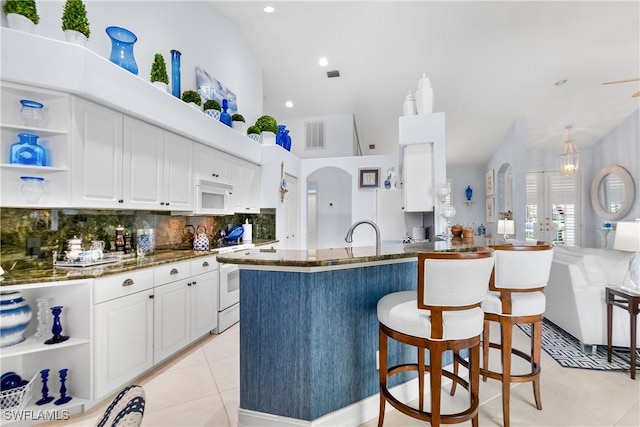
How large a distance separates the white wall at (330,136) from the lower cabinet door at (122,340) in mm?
5331

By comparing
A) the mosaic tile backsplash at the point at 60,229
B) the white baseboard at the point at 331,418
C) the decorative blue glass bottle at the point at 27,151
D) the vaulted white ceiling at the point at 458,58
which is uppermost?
the vaulted white ceiling at the point at 458,58

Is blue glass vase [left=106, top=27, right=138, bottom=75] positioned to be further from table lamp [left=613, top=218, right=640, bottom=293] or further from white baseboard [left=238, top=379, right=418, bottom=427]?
table lamp [left=613, top=218, right=640, bottom=293]

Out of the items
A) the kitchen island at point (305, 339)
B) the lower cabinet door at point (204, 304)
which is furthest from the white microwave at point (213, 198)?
the kitchen island at point (305, 339)

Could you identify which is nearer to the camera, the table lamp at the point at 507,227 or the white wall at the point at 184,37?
the white wall at the point at 184,37

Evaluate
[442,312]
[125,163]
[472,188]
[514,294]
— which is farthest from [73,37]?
[472,188]

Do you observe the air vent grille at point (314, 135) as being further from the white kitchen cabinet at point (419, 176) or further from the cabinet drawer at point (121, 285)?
the cabinet drawer at point (121, 285)

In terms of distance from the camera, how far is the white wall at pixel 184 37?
2.56 m

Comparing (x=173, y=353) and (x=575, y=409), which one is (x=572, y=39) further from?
(x=173, y=353)

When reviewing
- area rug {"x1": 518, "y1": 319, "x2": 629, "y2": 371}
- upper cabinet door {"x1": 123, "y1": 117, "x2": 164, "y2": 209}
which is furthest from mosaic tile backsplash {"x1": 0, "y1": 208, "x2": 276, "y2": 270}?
area rug {"x1": 518, "y1": 319, "x2": 629, "y2": 371}

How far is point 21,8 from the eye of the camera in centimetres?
192

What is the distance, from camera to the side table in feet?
8.10

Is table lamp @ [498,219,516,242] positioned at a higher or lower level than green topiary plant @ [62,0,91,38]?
lower

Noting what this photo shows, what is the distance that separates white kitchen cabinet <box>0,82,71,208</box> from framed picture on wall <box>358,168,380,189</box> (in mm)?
4944

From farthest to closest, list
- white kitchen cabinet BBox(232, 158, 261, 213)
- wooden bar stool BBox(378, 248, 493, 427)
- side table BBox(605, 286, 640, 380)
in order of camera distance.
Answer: white kitchen cabinet BBox(232, 158, 261, 213)
side table BBox(605, 286, 640, 380)
wooden bar stool BBox(378, 248, 493, 427)
